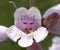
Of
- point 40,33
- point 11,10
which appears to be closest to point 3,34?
point 40,33

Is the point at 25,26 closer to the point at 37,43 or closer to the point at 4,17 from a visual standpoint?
the point at 37,43

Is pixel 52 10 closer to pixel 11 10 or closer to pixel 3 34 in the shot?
pixel 3 34

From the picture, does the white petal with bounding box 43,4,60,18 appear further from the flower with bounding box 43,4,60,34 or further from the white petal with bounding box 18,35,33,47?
the white petal with bounding box 18,35,33,47

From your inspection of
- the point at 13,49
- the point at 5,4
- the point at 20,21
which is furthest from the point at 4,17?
the point at 20,21

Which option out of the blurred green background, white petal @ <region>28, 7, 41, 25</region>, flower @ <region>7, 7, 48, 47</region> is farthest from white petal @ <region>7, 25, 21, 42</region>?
the blurred green background

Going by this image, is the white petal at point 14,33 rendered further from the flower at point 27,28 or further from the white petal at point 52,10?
the white petal at point 52,10
